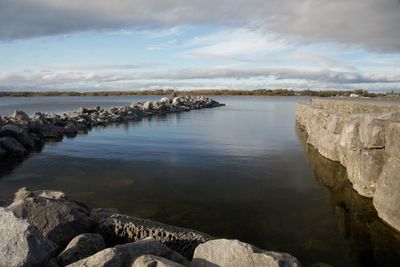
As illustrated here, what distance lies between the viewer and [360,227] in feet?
27.0

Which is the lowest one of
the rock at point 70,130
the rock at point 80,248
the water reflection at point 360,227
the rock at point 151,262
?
the water reflection at point 360,227

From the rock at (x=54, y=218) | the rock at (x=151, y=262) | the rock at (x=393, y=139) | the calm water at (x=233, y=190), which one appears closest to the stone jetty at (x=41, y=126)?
the calm water at (x=233, y=190)

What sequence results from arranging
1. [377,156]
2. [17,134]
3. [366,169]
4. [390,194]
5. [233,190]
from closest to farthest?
[390,194], [377,156], [366,169], [233,190], [17,134]

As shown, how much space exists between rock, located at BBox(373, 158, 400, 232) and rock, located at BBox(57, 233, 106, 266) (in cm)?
586

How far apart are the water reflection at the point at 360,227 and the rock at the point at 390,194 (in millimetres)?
195

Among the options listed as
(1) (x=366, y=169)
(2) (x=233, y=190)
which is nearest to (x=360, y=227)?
(1) (x=366, y=169)

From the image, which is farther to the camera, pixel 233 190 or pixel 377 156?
pixel 233 190

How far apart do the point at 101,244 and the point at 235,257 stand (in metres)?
2.19

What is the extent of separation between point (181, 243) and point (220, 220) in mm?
2418

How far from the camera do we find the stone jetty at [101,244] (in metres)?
4.41

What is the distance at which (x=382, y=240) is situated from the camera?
7.50m

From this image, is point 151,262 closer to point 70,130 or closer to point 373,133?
point 373,133

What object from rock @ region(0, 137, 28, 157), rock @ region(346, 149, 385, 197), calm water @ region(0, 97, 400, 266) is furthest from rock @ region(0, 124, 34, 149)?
rock @ region(346, 149, 385, 197)

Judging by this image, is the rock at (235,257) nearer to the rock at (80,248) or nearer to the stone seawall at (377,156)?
the rock at (80,248)
